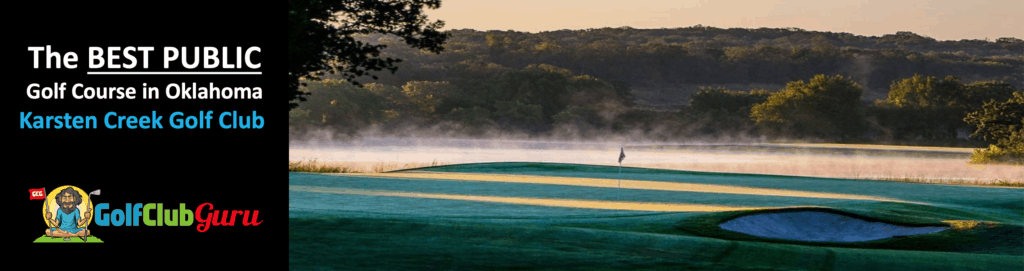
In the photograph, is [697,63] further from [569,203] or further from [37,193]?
[37,193]

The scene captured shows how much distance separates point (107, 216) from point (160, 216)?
0.38 m

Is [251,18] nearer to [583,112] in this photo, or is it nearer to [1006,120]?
[1006,120]

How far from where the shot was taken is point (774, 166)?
5300 centimetres

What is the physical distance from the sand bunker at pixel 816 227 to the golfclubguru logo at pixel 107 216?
12467 mm

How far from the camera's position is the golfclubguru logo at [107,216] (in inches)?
355

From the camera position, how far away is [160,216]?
9125 mm

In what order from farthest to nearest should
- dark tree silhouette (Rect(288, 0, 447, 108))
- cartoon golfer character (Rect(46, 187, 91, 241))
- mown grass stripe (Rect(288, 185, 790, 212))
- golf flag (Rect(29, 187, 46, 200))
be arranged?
1. mown grass stripe (Rect(288, 185, 790, 212))
2. dark tree silhouette (Rect(288, 0, 447, 108))
3. cartoon golfer character (Rect(46, 187, 91, 241))
4. golf flag (Rect(29, 187, 46, 200))

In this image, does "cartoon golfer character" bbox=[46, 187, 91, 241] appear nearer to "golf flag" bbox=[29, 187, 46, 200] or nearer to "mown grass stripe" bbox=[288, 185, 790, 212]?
"golf flag" bbox=[29, 187, 46, 200]

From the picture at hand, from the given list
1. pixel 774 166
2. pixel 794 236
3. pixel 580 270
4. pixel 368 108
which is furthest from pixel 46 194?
pixel 368 108

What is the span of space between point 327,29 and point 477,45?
11284 centimetres

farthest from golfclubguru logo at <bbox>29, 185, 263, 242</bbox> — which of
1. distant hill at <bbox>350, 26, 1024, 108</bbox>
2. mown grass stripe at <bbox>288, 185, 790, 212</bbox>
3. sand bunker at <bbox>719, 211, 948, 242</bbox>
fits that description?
distant hill at <bbox>350, 26, 1024, 108</bbox>

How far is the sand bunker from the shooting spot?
20.3 meters

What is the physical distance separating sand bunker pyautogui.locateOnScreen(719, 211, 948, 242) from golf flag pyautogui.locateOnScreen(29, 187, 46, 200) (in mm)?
13229

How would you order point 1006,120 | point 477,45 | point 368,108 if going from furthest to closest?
point 477,45 → point 368,108 → point 1006,120
